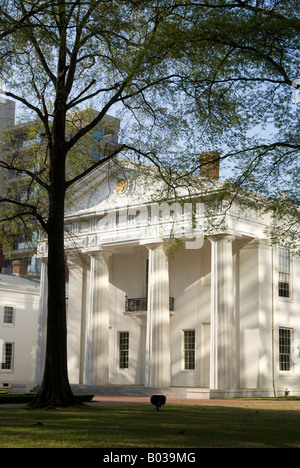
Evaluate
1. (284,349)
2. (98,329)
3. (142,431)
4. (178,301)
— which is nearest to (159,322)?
(178,301)

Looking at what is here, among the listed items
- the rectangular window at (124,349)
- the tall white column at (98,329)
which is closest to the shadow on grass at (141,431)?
the tall white column at (98,329)

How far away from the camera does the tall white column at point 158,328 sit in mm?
35031

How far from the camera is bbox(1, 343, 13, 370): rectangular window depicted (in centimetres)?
5412

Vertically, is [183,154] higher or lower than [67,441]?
higher

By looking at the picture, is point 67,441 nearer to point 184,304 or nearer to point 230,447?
point 230,447

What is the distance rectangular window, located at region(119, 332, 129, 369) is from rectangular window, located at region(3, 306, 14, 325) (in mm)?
15282

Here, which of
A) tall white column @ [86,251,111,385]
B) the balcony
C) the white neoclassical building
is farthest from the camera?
the balcony

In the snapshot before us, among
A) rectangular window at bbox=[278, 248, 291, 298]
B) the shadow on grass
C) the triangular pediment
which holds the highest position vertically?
the triangular pediment

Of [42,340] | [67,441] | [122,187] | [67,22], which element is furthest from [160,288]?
[67,441]

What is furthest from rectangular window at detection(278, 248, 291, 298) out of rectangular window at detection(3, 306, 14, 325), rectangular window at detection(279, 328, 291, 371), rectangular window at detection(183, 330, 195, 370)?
rectangular window at detection(3, 306, 14, 325)

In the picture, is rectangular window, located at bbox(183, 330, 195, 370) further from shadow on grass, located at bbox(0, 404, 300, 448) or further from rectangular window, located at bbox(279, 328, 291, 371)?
shadow on grass, located at bbox(0, 404, 300, 448)

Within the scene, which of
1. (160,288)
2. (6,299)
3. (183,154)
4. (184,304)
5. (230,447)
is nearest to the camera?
(230,447)
